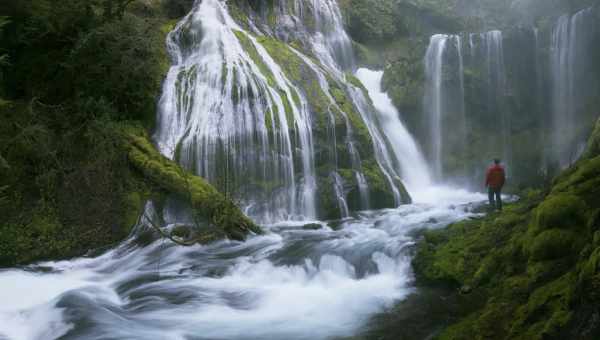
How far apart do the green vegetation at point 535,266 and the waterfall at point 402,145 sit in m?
8.15

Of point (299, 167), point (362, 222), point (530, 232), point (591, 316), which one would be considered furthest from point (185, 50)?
point (591, 316)

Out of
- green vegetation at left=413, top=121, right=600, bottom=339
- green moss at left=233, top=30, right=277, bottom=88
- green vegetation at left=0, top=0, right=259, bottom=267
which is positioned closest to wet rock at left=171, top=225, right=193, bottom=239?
green vegetation at left=0, top=0, right=259, bottom=267

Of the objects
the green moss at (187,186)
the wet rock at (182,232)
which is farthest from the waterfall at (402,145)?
the wet rock at (182,232)

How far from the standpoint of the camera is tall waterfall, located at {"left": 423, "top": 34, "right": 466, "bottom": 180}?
17.1 metres

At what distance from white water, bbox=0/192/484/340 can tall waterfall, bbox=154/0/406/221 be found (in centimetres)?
205

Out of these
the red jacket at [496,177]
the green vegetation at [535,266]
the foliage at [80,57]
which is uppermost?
the foliage at [80,57]

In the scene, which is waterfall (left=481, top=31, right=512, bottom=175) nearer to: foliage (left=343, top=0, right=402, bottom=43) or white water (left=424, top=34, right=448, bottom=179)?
white water (left=424, top=34, right=448, bottom=179)

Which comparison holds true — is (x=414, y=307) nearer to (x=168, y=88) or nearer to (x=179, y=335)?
(x=179, y=335)

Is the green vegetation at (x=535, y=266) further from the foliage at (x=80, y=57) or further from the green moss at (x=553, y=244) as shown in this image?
the foliage at (x=80, y=57)

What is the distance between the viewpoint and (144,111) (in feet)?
41.7

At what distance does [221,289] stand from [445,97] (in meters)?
12.7

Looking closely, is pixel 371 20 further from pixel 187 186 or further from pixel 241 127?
pixel 187 186

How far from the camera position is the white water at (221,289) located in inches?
244

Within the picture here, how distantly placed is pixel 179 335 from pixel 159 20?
12.7 meters
